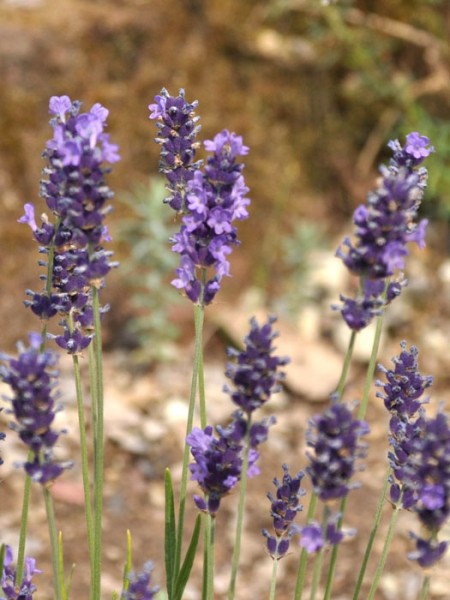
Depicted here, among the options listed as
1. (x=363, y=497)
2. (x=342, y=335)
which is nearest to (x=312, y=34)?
(x=342, y=335)

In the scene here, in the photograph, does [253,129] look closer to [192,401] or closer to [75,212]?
[192,401]

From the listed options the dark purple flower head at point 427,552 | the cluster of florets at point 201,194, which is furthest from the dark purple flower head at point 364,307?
the dark purple flower head at point 427,552

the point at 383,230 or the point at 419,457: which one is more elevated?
the point at 383,230

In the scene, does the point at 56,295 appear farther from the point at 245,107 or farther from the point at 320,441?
the point at 245,107

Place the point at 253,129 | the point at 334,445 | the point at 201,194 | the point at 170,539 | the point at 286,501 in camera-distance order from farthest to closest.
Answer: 1. the point at 253,129
2. the point at 170,539
3. the point at 286,501
4. the point at 201,194
5. the point at 334,445

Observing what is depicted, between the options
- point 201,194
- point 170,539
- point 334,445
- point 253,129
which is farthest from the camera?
point 253,129

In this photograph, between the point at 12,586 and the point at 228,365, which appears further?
the point at 12,586

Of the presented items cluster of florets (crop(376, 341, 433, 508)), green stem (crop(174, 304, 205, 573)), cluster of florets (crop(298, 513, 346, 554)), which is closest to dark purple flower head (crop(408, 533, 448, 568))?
cluster of florets (crop(298, 513, 346, 554))

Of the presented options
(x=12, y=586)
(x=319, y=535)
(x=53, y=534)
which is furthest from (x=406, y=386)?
(x=12, y=586)
